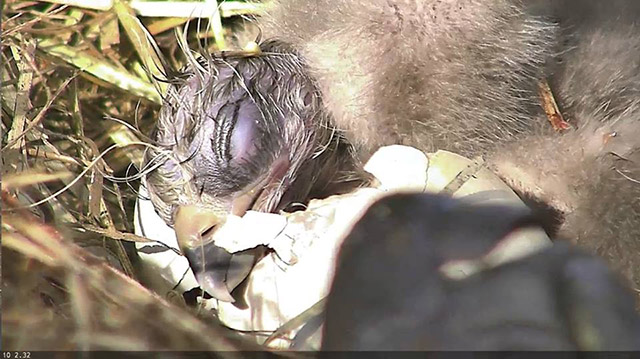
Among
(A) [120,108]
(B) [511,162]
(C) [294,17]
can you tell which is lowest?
(A) [120,108]

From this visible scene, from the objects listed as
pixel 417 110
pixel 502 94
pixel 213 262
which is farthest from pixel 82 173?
pixel 502 94

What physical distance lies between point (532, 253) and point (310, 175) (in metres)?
0.34

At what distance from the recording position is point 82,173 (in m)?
0.98

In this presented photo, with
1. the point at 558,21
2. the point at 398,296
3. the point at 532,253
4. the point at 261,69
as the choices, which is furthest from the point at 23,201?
the point at 558,21

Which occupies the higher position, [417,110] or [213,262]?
[417,110]

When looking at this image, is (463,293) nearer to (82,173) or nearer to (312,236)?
(312,236)

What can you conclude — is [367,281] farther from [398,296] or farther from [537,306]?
[537,306]

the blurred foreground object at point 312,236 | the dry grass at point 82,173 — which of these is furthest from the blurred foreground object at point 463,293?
the dry grass at point 82,173

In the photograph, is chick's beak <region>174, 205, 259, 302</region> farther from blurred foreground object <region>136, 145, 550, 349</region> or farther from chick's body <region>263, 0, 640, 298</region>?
chick's body <region>263, 0, 640, 298</region>

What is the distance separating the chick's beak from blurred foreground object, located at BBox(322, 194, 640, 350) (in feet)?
0.46

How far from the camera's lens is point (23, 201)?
95cm

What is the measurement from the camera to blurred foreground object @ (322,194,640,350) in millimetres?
742

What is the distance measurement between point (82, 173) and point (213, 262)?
0.69ft

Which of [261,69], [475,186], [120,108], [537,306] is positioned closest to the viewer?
[537,306]
